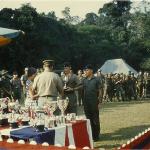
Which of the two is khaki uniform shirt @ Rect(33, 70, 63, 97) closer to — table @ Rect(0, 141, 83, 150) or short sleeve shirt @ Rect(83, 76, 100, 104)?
short sleeve shirt @ Rect(83, 76, 100, 104)

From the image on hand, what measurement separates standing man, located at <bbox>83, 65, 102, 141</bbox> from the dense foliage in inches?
1058

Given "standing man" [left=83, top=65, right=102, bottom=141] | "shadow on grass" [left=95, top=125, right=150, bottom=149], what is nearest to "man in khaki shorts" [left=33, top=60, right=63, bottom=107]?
"standing man" [left=83, top=65, right=102, bottom=141]

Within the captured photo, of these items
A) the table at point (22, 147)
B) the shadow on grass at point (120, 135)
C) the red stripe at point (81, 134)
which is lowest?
the shadow on grass at point (120, 135)

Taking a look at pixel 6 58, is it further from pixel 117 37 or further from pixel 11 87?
pixel 117 37

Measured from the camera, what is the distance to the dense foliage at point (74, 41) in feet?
141

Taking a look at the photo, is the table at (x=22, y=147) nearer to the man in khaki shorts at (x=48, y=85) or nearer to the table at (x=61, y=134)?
the table at (x=61, y=134)

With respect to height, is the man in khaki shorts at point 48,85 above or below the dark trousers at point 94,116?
above

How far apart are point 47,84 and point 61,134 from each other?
158 cm

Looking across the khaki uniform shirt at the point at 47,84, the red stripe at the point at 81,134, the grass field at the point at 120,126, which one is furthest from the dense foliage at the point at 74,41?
the red stripe at the point at 81,134

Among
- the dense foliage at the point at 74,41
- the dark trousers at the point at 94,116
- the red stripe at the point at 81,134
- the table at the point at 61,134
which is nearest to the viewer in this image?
the table at the point at 61,134

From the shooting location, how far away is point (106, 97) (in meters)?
23.2

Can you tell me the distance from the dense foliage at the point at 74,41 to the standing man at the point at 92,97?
2687cm

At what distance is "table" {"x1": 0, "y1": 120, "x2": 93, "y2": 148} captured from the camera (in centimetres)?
608

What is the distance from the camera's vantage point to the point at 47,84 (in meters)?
7.95
